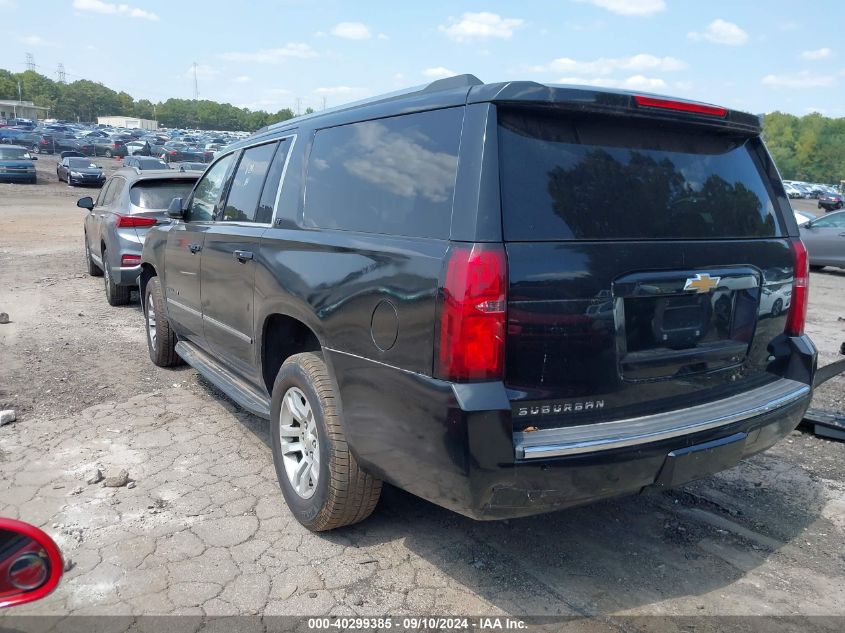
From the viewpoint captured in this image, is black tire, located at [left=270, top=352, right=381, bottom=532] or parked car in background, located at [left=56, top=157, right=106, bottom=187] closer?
black tire, located at [left=270, top=352, right=381, bottom=532]

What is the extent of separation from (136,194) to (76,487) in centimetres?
558

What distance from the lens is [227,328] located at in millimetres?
4480

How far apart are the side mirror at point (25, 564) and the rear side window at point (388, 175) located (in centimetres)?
167

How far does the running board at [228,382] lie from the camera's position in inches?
163

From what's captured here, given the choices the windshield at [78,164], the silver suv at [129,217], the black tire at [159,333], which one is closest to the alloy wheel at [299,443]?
the black tire at [159,333]

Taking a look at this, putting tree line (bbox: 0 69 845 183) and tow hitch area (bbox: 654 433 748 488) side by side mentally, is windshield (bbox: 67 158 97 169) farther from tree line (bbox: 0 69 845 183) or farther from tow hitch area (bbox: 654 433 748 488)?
tree line (bbox: 0 69 845 183)

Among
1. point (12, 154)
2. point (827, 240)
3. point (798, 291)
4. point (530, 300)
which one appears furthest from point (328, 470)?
point (12, 154)

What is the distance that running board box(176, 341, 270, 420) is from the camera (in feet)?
13.6

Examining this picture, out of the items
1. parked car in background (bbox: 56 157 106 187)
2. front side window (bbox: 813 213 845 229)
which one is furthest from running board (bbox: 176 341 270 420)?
parked car in background (bbox: 56 157 106 187)

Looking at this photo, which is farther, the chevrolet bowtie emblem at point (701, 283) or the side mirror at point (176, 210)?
the side mirror at point (176, 210)

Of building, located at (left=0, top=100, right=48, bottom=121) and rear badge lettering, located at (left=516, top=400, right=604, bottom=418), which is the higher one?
building, located at (left=0, top=100, right=48, bottom=121)

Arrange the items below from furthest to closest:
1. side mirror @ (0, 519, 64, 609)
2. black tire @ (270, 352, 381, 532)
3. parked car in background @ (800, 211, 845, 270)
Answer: parked car in background @ (800, 211, 845, 270)
black tire @ (270, 352, 381, 532)
side mirror @ (0, 519, 64, 609)

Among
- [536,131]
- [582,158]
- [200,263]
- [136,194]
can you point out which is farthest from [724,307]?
[136,194]

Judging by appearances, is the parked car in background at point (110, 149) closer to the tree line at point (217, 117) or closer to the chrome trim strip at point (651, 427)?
the chrome trim strip at point (651, 427)
